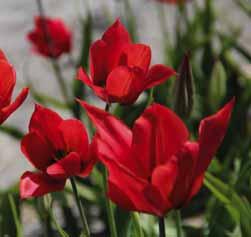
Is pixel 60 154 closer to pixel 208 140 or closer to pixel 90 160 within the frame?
pixel 90 160

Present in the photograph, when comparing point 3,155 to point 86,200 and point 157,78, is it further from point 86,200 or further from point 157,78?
point 157,78

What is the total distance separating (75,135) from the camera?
2.92 ft

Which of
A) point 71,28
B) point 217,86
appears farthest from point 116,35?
point 71,28

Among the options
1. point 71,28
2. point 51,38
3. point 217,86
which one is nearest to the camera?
point 217,86

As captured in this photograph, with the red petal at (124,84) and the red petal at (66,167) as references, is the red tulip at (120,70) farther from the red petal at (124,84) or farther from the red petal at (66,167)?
the red petal at (66,167)

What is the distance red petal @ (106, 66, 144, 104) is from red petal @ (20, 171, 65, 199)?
0.13 metres

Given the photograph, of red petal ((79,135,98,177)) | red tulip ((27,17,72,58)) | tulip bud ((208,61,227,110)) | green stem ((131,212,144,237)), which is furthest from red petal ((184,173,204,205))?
red tulip ((27,17,72,58))

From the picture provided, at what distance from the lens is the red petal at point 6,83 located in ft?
2.90

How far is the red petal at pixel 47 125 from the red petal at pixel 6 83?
4cm

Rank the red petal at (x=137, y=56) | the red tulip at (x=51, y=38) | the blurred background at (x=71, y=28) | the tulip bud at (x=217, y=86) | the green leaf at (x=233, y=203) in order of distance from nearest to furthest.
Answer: the red petal at (x=137, y=56) < the green leaf at (x=233, y=203) < the tulip bud at (x=217, y=86) < the red tulip at (x=51, y=38) < the blurred background at (x=71, y=28)

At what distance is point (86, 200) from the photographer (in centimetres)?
174

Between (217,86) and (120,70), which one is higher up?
(120,70)

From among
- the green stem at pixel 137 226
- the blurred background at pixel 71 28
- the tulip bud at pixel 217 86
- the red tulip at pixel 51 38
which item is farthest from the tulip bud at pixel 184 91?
the blurred background at pixel 71 28

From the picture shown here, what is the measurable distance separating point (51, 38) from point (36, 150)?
3.59 feet
